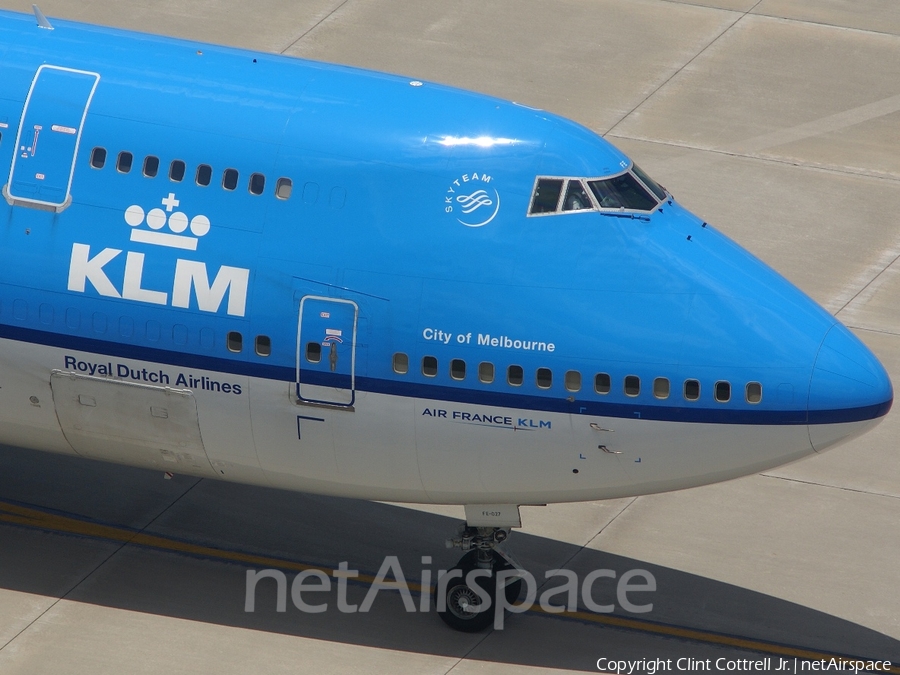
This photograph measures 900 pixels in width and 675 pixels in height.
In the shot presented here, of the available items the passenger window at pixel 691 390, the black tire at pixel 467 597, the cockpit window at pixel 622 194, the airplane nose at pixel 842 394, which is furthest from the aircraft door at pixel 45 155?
the airplane nose at pixel 842 394

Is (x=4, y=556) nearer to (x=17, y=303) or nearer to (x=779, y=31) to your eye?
(x=17, y=303)

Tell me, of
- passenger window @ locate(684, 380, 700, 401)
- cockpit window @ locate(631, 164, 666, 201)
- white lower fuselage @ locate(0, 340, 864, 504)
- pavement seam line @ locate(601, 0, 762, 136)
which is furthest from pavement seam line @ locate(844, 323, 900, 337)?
passenger window @ locate(684, 380, 700, 401)

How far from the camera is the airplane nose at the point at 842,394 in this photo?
17.2m

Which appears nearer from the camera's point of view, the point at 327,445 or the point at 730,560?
the point at 327,445

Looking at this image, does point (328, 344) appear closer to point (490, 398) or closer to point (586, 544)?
point (490, 398)

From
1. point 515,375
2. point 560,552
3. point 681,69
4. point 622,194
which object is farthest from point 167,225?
point 681,69

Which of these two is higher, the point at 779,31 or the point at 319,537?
the point at 779,31

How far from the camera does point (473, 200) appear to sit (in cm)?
1745

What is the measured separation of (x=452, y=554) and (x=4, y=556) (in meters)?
5.51

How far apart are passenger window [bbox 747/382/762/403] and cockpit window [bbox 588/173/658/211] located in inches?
84.6

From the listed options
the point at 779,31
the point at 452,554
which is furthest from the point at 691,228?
the point at 779,31

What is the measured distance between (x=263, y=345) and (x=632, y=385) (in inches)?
153

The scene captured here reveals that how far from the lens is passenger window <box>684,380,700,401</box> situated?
1719cm

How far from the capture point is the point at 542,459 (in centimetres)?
1770
